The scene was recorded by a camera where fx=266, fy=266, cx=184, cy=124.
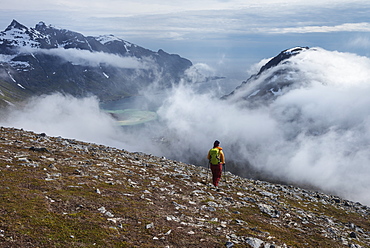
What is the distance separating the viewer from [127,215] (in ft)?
52.4

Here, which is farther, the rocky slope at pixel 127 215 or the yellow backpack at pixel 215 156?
the yellow backpack at pixel 215 156

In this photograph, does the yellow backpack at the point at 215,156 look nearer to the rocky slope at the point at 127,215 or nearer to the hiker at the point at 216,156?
the hiker at the point at 216,156

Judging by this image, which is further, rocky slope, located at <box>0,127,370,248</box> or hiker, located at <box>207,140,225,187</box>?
hiker, located at <box>207,140,225,187</box>

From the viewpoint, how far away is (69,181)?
20.9 m

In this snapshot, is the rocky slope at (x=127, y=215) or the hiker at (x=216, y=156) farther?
the hiker at (x=216, y=156)

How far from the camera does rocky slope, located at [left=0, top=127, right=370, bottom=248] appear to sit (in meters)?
12.9

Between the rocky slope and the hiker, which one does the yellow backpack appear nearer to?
the hiker

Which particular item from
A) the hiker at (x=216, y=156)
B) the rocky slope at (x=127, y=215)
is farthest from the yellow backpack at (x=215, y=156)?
the rocky slope at (x=127, y=215)

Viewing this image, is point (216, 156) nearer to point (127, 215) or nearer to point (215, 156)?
point (215, 156)

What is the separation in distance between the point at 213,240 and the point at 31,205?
10264mm

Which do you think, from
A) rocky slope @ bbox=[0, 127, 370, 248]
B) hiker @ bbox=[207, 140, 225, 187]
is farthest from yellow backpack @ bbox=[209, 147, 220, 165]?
rocky slope @ bbox=[0, 127, 370, 248]

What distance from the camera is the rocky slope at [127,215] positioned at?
507 inches

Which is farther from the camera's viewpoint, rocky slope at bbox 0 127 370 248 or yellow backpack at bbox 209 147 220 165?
yellow backpack at bbox 209 147 220 165

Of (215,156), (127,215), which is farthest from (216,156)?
(127,215)
